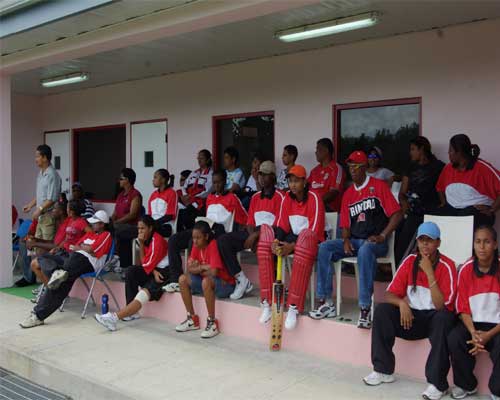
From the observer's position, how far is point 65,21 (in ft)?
16.9

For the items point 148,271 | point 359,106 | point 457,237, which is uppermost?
point 359,106

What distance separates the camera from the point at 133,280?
5.50 meters

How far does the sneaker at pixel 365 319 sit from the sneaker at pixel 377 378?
1.40ft

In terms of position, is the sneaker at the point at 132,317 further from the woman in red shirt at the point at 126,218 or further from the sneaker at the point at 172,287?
the woman in red shirt at the point at 126,218

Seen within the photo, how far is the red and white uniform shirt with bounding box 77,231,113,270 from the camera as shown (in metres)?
5.69

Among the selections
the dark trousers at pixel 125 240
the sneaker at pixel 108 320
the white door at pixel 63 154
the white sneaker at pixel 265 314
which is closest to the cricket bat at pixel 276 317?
the white sneaker at pixel 265 314

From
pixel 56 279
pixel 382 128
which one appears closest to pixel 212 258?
pixel 56 279

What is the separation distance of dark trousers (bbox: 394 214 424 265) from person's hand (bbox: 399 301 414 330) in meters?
1.35

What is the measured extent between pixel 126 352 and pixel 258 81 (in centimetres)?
415

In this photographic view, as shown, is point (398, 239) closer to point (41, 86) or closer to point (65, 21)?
point (65, 21)

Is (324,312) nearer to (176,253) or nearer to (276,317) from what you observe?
(276,317)

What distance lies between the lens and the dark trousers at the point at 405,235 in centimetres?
495

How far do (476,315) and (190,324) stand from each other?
2713 millimetres

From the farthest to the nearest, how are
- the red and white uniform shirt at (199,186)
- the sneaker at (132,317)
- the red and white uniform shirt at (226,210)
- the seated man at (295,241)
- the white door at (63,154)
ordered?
the white door at (63,154), the red and white uniform shirt at (199,186), the red and white uniform shirt at (226,210), the sneaker at (132,317), the seated man at (295,241)
